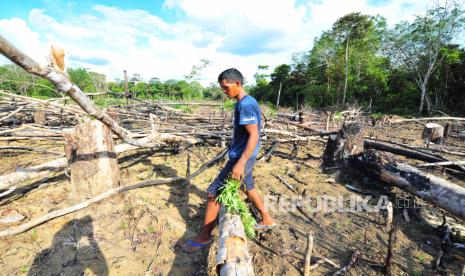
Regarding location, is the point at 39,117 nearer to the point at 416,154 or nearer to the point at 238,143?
the point at 238,143

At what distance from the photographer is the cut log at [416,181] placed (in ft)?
9.36

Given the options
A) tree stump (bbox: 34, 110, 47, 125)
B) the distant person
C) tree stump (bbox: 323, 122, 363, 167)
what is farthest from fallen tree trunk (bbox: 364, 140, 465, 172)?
tree stump (bbox: 34, 110, 47, 125)

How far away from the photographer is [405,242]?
271cm

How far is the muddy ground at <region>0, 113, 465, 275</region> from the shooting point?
2.30m

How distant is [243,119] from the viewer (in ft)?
7.80

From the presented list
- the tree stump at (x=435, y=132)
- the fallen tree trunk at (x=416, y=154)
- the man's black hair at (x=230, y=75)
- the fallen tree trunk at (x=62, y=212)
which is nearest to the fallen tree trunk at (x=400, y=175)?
the fallen tree trunk at (x=416, y=154)

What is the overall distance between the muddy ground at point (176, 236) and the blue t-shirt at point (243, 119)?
41.3 inches

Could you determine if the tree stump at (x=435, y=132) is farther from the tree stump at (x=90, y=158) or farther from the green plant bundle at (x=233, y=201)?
the tree stump at (x=90, y=158)

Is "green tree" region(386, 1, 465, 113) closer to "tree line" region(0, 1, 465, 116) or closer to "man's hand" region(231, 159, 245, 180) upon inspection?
"tree line" region(0, 1, 465, 116)

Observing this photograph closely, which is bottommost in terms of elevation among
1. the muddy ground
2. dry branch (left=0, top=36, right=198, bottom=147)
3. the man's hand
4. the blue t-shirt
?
the muddy ground

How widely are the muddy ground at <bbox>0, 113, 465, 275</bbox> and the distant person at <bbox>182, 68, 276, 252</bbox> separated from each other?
10.6 inches

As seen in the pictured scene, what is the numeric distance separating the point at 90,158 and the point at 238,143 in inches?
73.5

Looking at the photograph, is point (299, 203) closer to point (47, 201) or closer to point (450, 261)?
point (450, 261)

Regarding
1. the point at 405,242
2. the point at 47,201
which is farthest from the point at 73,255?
the point at 405,242
